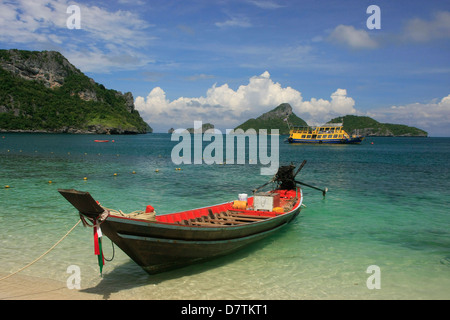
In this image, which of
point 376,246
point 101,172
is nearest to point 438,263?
point 376,246

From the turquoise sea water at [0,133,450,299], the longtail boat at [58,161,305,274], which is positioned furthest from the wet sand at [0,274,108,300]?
the longtail boat at [58,161,305,274]

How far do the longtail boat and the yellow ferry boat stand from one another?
10022 cm

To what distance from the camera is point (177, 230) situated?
352 inches

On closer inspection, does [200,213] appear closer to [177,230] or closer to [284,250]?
[284,250]

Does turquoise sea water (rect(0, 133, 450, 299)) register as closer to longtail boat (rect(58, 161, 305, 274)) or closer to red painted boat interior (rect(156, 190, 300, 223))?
longtail boat (rect(58, 161, 305, 274))

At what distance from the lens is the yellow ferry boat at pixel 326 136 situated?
107625 mm

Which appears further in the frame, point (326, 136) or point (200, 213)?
point (326, 136)

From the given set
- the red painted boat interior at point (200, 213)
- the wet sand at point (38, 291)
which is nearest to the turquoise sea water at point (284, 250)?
the wet sand at point (38, 291)

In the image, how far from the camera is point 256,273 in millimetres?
10281

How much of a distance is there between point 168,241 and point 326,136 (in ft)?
353

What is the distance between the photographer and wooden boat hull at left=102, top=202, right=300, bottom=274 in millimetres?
8289

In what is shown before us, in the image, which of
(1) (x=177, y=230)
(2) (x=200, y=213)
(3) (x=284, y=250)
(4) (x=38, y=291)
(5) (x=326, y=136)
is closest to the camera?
(4) (x=38, y=291)

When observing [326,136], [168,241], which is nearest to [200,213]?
[168,241]
